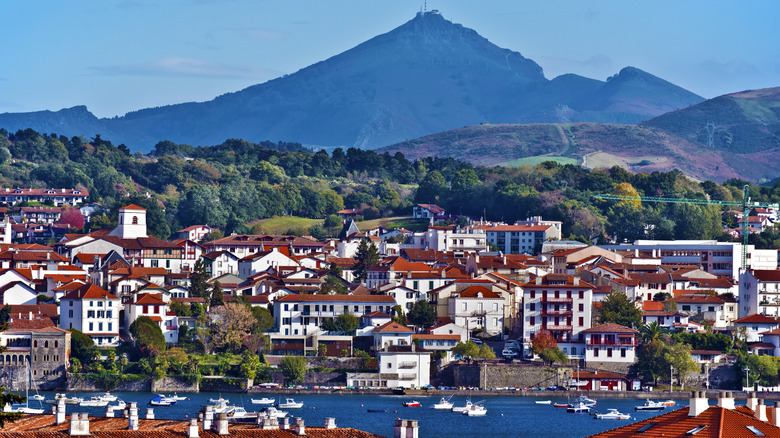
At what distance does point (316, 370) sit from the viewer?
6819cm

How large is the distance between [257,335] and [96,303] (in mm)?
7618

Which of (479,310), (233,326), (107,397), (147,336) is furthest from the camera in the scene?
(479,310)

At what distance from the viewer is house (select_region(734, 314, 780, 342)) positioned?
2940 inches

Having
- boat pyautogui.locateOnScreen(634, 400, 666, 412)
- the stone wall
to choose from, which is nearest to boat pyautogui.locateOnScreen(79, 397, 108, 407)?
the stone wall

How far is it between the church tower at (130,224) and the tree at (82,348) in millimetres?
A: 28129

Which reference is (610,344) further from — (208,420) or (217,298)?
(208,420)

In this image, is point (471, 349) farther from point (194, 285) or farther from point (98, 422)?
point (98, 422)

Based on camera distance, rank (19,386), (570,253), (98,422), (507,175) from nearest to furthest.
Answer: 1. (98,422)
2. (19,386)
3. (570,253)
4. (507,175)

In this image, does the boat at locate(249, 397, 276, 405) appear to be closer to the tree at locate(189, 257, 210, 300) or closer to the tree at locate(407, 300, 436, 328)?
the tree at locate(407, 300, 436, 328)

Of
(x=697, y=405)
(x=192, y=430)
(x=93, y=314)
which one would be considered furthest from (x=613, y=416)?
(x=697, y=405)

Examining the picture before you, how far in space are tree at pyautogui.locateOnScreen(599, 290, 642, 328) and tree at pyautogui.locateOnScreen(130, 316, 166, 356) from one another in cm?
2073

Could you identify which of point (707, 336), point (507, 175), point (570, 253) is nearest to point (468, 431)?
point (707, 336)

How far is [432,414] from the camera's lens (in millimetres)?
57906

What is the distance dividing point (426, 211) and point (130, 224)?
3404cm
